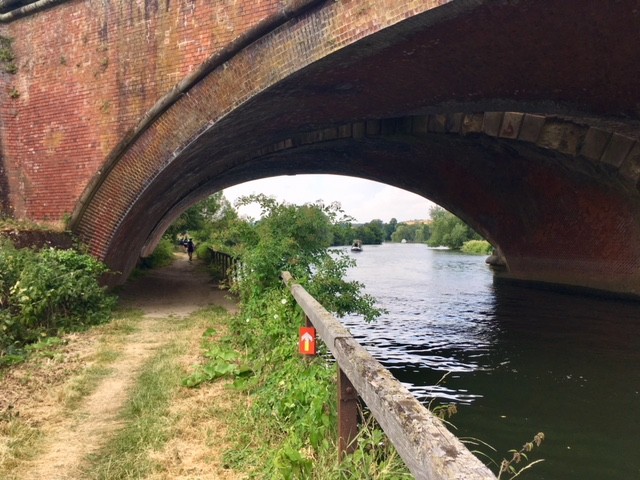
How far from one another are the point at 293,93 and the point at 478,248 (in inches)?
1681

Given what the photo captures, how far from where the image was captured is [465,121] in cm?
1166

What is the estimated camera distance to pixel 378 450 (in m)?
2.57

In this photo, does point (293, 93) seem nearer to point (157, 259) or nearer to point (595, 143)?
point (595, 143)

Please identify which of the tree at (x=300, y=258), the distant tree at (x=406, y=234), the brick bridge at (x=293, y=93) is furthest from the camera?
the distant tree at (x=406, y=234)

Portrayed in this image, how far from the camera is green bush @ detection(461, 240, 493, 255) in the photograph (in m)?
45.6

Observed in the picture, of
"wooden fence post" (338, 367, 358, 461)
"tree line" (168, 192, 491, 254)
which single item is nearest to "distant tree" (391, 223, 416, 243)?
"tree line" (168, 192, 491, 254)

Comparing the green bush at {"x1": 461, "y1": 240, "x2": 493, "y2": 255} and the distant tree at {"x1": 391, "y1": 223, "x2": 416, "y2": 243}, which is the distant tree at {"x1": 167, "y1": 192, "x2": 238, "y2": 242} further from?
the distant tree at {"x1": 391, "y1": 223, "x2": 416, "y2": 243}

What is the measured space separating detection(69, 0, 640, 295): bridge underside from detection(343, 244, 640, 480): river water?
9.32 ft

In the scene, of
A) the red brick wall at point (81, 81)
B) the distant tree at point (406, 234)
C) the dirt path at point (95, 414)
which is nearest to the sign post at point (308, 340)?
the dirt path at point (95, 414)

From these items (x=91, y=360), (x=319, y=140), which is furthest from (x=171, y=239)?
(x=91, y=360)

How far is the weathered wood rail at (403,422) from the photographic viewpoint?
135 centimetres

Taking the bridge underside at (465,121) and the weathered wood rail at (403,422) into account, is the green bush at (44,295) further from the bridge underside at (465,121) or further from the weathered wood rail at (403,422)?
the weathered wood rail at (403,422)

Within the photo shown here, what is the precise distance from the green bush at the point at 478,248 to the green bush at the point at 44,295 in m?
40.3

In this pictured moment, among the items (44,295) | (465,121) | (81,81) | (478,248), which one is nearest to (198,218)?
(81,81)
